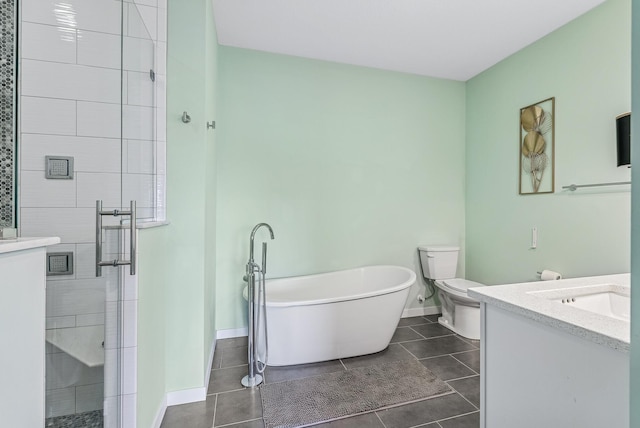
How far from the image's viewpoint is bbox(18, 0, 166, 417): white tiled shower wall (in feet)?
4.04

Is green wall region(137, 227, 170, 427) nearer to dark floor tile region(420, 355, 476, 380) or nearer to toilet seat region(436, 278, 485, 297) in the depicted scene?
dark floor tile region(420, 355, 476, 380)

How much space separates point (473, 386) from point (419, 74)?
2895 millimetres

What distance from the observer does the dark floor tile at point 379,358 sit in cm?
221

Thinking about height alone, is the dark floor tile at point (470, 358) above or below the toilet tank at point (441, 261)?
below

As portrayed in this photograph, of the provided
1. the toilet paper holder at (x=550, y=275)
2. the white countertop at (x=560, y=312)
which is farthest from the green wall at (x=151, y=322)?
the toilet paper holder at (x=550, y=275)

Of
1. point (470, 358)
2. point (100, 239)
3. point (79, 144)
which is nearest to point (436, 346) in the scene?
→ point (470, 358)

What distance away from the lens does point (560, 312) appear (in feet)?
3.03

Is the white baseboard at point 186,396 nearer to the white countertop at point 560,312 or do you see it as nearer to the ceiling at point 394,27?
the white countertop at point 560,312

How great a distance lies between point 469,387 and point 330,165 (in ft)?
6.81

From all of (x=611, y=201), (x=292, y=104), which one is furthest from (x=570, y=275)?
(x=292, y=104)

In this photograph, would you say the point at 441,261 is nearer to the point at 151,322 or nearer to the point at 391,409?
the point at 391,409

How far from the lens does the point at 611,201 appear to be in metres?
1.98

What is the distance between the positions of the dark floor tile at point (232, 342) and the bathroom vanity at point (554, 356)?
1.96m

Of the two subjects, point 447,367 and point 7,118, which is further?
point 447,367
